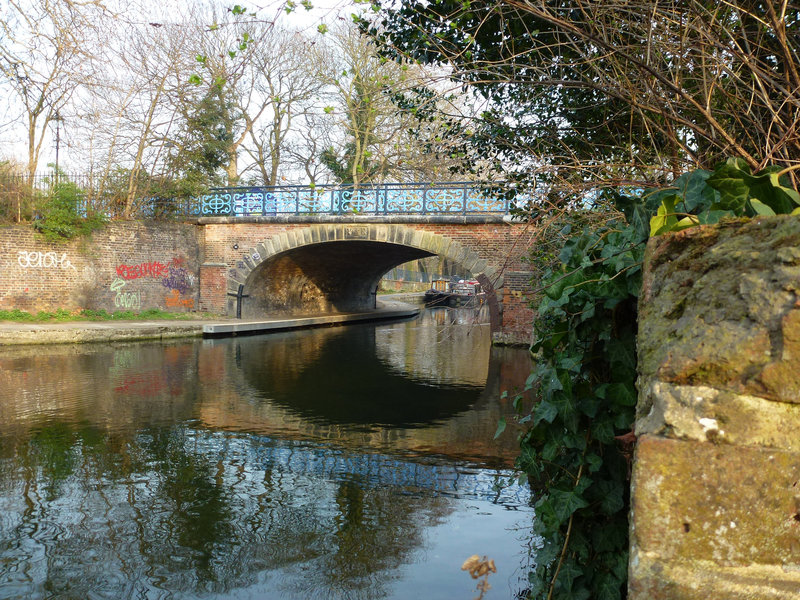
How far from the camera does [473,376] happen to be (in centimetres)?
1223

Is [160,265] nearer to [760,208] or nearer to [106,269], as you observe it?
[106,269]

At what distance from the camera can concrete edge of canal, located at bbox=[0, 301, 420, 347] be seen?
14297 millimetres

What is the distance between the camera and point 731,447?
1425mm

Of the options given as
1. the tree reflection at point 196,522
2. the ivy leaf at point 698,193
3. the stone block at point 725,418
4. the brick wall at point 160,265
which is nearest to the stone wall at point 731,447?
the stone block at point 725,418

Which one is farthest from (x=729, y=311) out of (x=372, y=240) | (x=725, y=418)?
(x=372, y=240)

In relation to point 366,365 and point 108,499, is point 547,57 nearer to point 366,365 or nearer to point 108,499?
point 108,499

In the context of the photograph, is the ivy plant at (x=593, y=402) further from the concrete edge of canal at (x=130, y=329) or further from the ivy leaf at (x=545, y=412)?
the concrete edge of canal at (x=130, y=329)

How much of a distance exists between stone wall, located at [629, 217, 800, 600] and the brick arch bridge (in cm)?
1307

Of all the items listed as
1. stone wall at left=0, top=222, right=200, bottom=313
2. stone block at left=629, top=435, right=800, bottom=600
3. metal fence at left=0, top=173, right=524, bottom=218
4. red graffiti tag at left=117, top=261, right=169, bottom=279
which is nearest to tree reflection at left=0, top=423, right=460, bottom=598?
stone block at left=629, top=435, right=800, bottom=600

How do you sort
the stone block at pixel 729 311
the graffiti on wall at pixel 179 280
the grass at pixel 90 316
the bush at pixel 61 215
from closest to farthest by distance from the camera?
the stone block at pixel 729 311 → the grass at pixel 90 316 → the bush at pixel 61 215 → the graffiti on wall at pixel 179 280

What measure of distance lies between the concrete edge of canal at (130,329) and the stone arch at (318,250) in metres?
1.27

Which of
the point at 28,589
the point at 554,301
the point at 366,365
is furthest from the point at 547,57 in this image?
the point at 366,365

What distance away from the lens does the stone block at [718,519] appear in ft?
4.63

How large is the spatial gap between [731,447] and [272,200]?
1916cm
